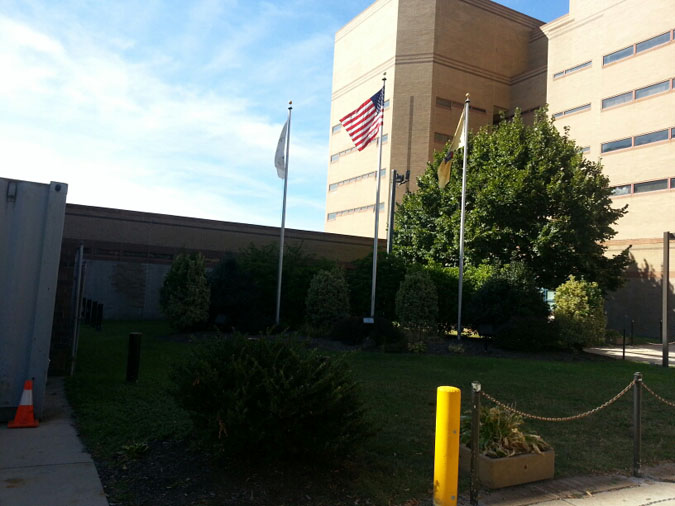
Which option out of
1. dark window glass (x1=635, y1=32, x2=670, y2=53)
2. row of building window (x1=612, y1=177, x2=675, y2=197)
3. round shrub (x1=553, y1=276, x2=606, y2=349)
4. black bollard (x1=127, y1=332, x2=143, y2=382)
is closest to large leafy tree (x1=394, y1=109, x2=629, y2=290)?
round shrub (x1=553, y1=276, x2=606, y2=349)

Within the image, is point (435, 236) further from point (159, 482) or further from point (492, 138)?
point (159, 482)

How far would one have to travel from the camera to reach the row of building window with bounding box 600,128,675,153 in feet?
96.0

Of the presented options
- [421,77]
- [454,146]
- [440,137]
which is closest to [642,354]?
[454,146]

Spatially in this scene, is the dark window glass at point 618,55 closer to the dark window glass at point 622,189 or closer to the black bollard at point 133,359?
the dark window glass at point 622,189

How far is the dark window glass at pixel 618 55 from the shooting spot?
3191cm

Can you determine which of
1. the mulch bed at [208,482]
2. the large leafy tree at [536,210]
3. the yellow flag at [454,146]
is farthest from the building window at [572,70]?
the mulch bed at [208,482]

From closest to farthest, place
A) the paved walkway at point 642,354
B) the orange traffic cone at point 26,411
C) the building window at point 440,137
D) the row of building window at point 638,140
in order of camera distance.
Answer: the orange traffic cone at point 26,411, the paved walkway at point 642,354, the row of building window at point 638,140, the building window at point 440,137

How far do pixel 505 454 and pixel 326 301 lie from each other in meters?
13.6

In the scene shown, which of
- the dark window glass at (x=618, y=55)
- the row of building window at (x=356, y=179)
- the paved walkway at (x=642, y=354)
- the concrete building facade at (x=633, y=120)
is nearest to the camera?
the paved walkway at (x=642, y=354)

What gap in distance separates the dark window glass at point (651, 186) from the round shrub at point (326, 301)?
1992cm

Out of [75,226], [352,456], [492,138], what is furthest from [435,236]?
[352,456]

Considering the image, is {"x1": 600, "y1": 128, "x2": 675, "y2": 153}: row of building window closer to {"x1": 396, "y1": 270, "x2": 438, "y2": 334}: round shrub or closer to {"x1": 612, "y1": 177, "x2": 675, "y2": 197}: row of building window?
{"x1": 612, "y1": 177, "x2": 675, "y2": 197}: row of building window

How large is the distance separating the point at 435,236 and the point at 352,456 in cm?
2166

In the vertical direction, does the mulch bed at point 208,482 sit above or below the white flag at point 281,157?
below
